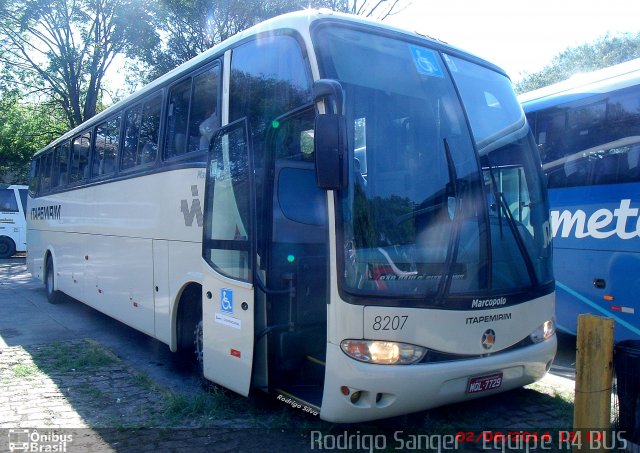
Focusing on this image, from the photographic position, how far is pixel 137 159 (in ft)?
24.7

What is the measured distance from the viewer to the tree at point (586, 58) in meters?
28.0

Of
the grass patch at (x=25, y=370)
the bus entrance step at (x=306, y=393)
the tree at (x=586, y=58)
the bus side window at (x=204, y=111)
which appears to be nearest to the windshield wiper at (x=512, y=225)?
the bus entrance step at (x=306, y=393)

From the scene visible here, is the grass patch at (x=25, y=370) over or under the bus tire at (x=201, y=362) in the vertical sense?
under

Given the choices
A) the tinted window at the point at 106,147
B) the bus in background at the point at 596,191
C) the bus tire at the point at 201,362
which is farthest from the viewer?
the tinted window at the point at 106,147

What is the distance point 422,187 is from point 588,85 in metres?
4.48

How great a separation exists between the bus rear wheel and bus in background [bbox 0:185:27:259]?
12168mm

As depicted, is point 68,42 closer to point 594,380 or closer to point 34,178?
point 34,178

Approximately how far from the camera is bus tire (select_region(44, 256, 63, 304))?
38.7ft

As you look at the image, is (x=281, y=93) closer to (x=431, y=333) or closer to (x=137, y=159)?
(x=431, y=333)

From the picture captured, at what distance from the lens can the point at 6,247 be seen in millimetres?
23656

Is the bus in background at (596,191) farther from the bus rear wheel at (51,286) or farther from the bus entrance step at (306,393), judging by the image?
the bus rear wheel at (51,286)

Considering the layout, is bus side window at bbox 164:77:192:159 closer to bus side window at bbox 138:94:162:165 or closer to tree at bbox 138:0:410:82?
bus side window at bbox 138:94:162:165

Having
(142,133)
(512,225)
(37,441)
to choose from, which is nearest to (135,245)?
(142,133)

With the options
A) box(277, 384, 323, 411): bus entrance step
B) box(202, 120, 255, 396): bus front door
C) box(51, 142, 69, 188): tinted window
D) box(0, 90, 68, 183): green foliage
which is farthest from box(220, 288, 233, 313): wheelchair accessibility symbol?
box(0, 90, 68, 183): green foliage
